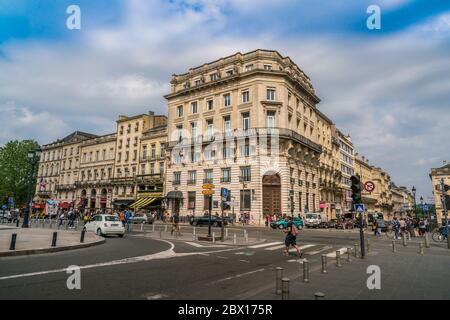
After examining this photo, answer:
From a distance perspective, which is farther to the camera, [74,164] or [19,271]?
[74,164]

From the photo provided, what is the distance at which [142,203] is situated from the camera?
47.7 meters

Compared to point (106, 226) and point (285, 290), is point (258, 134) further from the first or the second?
point (285, 290)

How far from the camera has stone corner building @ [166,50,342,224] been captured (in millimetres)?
37844

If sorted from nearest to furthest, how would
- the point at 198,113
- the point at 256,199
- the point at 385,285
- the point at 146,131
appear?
the point at 385,285 < the point at 256,199 < the point at 198,113 < the point at 146,131

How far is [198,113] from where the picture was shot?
45.5 meters

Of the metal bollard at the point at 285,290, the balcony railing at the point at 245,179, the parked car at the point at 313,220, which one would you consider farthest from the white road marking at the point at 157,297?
the parked car at the point at 313,220

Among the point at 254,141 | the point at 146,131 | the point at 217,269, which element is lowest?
the point at 217,269

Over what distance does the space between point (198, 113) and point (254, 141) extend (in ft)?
37.7

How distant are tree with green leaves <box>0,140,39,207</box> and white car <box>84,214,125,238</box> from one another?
52.7 m

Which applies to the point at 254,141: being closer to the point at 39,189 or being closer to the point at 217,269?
the point at 217,269

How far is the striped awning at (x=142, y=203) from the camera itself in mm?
47031

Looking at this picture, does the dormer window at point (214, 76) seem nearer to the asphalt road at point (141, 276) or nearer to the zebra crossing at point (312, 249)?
the zebra crossing at point (312, 249)

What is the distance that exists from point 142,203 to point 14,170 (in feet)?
121
